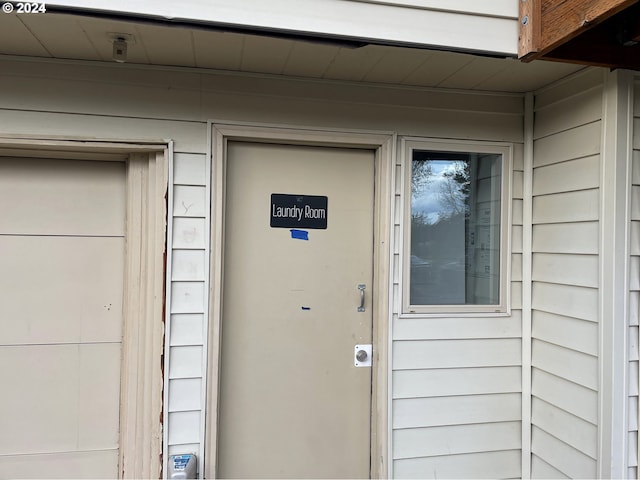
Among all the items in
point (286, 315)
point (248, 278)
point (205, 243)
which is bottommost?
point (286, 315)

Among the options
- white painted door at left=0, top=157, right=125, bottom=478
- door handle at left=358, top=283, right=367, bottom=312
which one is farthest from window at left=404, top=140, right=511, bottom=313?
white painted door at left=0, top=157, right=125, bottom=478

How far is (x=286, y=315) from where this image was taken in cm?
191

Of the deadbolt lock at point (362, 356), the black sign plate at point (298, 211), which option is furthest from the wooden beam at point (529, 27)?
the deadbolt lock at point (362, 356)

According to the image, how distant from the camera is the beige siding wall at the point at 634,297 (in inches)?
61.9

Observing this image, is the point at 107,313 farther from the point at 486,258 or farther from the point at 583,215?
the point at 583,215

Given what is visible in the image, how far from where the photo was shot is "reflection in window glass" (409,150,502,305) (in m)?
1.98

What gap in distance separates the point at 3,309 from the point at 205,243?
0.95 m

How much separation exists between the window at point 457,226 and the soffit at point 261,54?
0.34 meters

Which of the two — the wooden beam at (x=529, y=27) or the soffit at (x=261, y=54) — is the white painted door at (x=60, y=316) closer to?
the soffit at (x=261, y=54)

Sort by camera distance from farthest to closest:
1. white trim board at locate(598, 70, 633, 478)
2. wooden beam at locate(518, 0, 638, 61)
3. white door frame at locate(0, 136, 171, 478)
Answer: white door frame at locate(0, 136, 171, 478), white trim board at locate(598, 70, 633, 478), wooden beam at locate(518, 0, 638, 61)

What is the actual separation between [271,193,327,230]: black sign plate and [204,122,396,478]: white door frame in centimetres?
25

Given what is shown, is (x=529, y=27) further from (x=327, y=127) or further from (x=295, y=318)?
(x=295, y=318)

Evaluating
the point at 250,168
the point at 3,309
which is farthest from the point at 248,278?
the point at 3,309

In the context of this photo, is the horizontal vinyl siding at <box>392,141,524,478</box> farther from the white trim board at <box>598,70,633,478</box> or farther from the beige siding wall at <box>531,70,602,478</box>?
the white trim board at <box>598,70,633,478</box>
